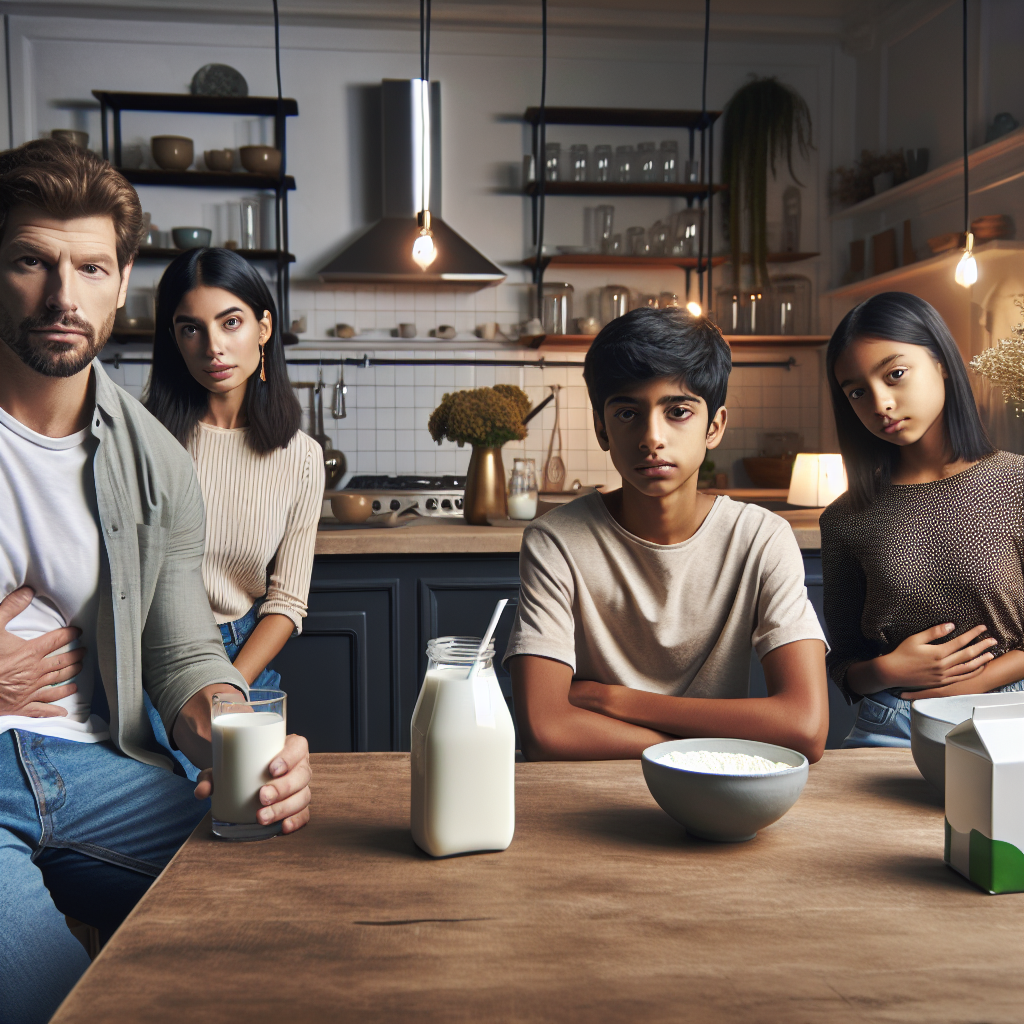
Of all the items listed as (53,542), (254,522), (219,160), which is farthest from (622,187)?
(53,542)

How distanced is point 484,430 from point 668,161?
8.80 feet

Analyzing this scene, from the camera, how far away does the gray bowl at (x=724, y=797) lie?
0.83m

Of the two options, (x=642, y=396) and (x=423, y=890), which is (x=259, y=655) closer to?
(x=642, y=396)

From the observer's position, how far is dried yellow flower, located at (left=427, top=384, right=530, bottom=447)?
278 cm

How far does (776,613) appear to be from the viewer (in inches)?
54.9

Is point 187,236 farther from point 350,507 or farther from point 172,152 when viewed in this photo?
point 350,507

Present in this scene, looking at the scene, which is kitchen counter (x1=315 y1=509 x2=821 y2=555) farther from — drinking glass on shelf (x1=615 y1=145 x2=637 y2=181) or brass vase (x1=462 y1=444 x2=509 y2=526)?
drinking glass on shelf (x1=615 y1=145 x2=637 y2=181)

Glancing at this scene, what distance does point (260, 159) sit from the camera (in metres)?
4.58

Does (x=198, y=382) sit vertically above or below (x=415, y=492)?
above

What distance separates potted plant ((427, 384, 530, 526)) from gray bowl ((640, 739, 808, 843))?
197 cm

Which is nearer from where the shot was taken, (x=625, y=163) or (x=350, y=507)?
(x=350, y=507)

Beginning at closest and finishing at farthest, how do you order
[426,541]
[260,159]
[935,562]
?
[935,562] < [426,541] < [260,159]

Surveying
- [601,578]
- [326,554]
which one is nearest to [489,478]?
[326,554]

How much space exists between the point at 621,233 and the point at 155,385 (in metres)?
3.43
